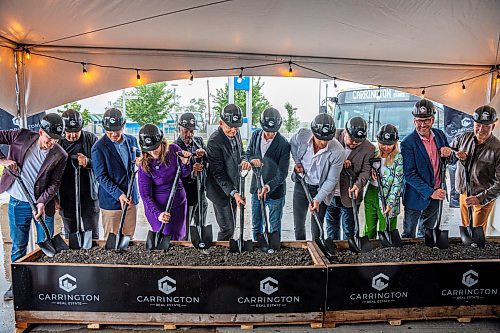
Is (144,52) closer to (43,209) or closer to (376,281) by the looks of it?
(43,209)

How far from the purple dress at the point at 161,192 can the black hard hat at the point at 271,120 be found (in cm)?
74

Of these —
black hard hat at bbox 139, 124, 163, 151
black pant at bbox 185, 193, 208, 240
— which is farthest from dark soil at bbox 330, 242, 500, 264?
black hard hat at bbox 139, 124, 163, 151

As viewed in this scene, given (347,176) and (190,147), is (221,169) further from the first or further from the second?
(347,176)

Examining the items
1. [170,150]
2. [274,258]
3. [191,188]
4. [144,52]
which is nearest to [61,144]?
[170,150]

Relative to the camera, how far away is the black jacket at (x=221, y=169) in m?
3.06

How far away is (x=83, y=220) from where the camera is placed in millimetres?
3090

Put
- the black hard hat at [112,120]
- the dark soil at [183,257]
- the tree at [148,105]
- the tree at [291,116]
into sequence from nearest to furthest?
the dark soil at [183,257], the black hard hat at [112,120], the tree at [291,116], the tree at [148,105]

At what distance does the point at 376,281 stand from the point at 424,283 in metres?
0.34

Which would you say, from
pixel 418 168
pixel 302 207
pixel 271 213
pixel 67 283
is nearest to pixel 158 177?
pixel 67 283

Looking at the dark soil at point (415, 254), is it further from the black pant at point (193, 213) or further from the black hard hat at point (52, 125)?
the black hard hat at point (52, 125)

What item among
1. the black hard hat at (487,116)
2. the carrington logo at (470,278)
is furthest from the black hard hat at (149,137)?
the black hard hat at (487,116)

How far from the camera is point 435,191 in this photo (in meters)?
3.08

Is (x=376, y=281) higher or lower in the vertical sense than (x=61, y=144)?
lower

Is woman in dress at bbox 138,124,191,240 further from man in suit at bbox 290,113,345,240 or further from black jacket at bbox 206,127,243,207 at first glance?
man in suit at bbox 290,113,345,240
